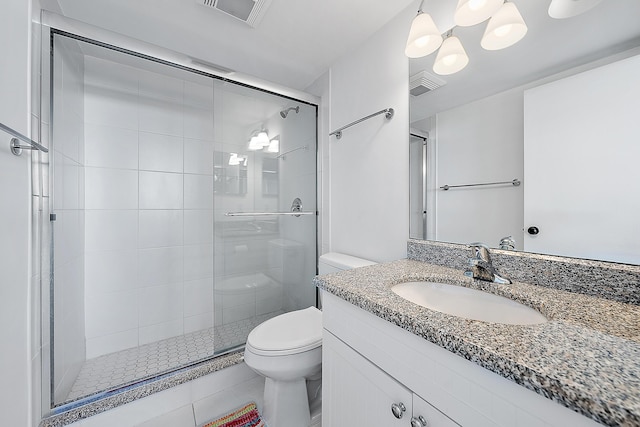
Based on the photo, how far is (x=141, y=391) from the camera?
1.27 metres

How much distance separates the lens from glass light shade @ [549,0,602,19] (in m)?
0.76

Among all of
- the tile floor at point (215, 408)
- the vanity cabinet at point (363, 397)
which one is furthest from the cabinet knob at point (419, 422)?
the tile floor at point (215, 408)

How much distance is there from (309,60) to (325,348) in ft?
5.91

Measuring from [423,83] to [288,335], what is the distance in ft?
4.76

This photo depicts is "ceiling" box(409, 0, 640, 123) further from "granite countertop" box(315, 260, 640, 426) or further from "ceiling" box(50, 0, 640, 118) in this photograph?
"granite countertop" box(315, 260, 640, 426)

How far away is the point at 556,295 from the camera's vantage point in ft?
2.36

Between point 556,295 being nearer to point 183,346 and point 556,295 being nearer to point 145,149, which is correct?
point 183,346

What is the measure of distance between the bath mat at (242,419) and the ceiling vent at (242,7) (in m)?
2.11

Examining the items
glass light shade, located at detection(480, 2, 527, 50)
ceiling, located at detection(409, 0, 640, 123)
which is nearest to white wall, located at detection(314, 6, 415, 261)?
ceiling, located at detection(409, 0, 640, 123)

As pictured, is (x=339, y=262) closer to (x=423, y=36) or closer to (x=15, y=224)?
(x=423, y=36)

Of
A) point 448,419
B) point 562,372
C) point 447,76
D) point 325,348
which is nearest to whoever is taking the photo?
point 562,372

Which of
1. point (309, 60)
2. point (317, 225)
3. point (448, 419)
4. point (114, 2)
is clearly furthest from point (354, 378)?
point (114, 2)

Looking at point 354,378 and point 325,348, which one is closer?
point 354,378

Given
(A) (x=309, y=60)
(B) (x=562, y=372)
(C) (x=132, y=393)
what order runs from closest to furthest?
(B) (x=562, y=372) < (C) (x=132, y=393) < (A) (x=309, y=60)
